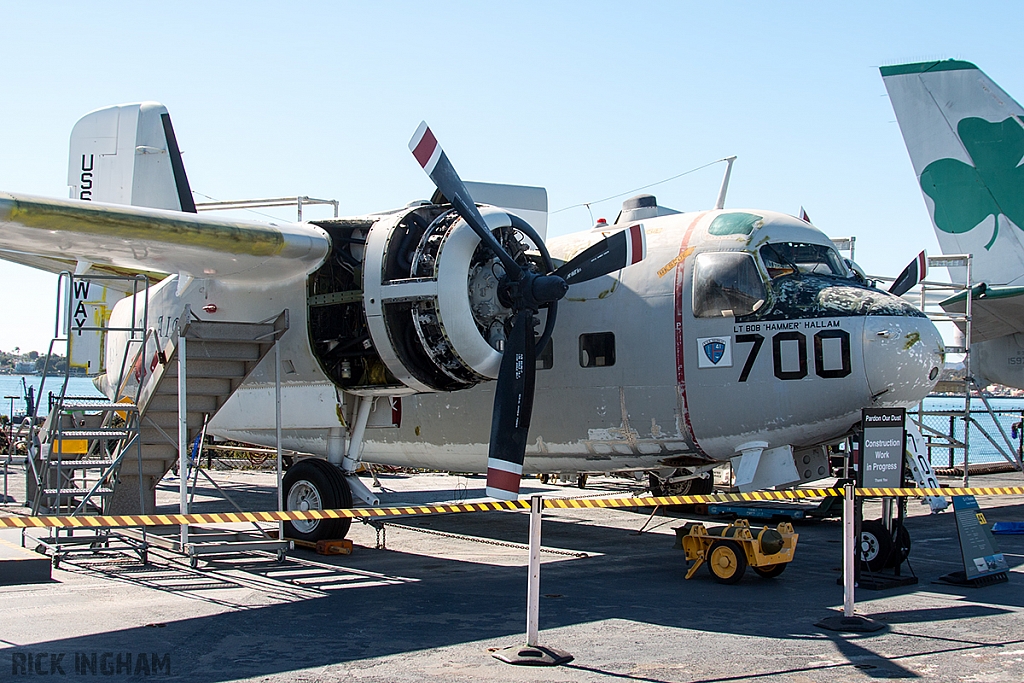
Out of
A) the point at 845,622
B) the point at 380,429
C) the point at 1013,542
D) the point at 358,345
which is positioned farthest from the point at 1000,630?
the point at 380,429

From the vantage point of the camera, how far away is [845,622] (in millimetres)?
8680

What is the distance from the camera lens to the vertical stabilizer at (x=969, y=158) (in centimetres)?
2292

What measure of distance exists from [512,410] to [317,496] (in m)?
3.29

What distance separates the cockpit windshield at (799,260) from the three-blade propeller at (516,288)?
1.59 m

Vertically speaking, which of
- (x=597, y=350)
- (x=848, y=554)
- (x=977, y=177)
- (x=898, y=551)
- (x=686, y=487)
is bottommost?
(x=898, y=551)

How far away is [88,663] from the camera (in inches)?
280

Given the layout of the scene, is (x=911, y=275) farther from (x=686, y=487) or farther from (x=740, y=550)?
(x=686, y=487)

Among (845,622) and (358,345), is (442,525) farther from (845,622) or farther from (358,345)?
(845,622)

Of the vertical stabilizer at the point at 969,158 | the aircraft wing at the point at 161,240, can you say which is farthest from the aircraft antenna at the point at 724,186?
the vertical stabilizer at the point at 969,158

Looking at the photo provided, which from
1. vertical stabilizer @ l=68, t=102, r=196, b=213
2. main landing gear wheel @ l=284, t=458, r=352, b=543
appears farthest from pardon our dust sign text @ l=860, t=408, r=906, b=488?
vertical stabilizer @ l=68, t=102, r=196, b=213

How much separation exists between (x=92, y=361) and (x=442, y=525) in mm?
7307

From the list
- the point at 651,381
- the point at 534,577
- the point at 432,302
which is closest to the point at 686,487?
the point at 651,381

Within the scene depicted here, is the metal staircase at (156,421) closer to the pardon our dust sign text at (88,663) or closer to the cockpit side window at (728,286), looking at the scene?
the pardon our dust sign text at (88,663)

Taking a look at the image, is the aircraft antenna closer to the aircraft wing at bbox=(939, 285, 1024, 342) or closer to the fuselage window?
the fuselage window
